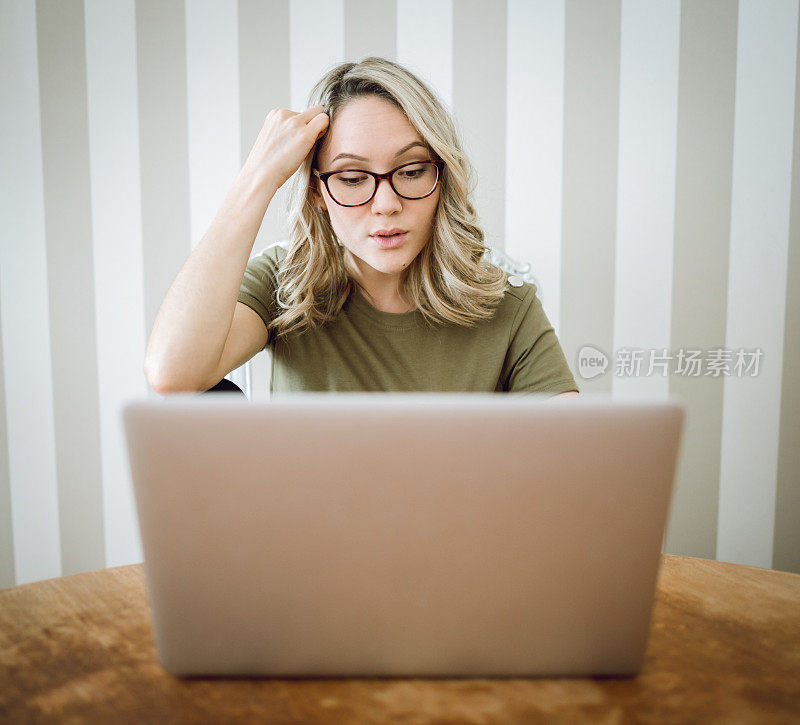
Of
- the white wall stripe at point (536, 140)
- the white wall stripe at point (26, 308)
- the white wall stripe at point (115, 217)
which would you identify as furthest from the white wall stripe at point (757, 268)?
the white wall stripe at point (26, 308)

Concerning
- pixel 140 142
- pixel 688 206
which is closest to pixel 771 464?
pixel 688 206

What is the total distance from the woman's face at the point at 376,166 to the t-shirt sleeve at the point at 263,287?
211 millimetres

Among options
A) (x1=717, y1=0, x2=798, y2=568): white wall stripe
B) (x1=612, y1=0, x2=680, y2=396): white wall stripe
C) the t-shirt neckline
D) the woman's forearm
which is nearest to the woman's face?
the t-shirt neckline

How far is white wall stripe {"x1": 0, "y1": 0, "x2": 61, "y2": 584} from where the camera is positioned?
2014mm

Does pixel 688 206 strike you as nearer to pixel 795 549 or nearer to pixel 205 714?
pixel 795 549

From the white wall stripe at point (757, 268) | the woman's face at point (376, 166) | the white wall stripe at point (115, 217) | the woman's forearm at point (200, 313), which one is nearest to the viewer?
the woman's forearm at point (200, 313)

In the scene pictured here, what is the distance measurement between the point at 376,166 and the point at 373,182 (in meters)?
0.03

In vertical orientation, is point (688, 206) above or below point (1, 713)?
above

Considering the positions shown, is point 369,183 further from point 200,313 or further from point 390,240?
point 200,313

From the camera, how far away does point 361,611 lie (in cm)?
50

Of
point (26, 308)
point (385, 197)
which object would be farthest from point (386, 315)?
point (26, 308)

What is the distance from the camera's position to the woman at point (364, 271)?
1.22m

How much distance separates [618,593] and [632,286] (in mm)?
1654

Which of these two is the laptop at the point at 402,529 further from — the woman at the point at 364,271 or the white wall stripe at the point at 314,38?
the white wall stripe at the point at 314,38
